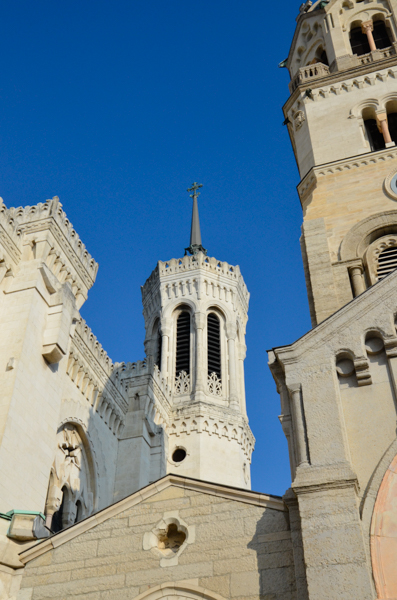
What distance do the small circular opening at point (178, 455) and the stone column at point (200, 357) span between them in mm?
3067

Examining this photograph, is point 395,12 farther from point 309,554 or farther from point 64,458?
point 309,554

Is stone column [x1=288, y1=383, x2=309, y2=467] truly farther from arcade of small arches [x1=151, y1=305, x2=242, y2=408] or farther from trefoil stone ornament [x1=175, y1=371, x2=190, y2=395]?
trefoil stone ornament [x1=175, y1=371, x2=190, y2=395]

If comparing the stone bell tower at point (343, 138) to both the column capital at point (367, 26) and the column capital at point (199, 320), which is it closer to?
the column capital at point (367, 26)

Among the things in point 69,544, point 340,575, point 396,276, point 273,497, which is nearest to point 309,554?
point 340,575

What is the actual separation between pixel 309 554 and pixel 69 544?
3.93 m

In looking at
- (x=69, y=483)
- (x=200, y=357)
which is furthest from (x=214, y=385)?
(x=69, y=483)

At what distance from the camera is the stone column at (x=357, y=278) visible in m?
15.3

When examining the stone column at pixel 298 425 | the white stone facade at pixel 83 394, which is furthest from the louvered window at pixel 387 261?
the white stone facade at pixel 83 394

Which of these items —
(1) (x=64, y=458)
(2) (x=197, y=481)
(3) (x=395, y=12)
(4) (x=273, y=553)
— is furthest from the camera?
(3) (x=395, y=12)

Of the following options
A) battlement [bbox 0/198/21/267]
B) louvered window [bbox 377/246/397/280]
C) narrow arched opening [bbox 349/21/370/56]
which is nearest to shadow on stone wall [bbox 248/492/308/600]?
louvered window [bbox 377/246/397/280]

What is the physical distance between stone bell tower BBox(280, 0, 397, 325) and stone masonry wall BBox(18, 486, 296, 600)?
669cm

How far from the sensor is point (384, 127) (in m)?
19.3

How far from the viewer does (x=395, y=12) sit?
2252 cm

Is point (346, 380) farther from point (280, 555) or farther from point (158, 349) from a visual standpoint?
point (158, 349)
